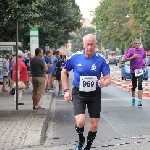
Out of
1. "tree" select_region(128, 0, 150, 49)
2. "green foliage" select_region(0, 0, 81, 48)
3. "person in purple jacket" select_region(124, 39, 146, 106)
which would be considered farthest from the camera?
"tree" select_region(128, 0, 150, 49)

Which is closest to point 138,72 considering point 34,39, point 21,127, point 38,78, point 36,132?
point 38,78

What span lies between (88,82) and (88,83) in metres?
0.02

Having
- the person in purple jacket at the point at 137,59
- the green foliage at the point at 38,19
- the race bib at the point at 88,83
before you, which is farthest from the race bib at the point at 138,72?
the race bib at the point at 88,83

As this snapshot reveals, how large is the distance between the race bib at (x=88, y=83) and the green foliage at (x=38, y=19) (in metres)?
5.14

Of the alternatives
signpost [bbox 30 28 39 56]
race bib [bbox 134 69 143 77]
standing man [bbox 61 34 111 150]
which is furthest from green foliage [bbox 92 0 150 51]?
standing man [bbox 61 34 111 150]

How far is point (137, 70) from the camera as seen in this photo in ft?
54.1

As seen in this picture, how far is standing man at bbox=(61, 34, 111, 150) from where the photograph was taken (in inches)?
345

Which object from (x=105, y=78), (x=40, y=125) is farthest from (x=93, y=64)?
(x=40, y=125)

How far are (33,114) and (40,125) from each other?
2593mm

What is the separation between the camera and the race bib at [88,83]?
28.8ft

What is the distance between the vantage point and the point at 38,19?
18.5 metres

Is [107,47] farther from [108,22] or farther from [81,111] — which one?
[81,111]

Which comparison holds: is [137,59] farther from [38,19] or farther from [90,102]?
[90,102]

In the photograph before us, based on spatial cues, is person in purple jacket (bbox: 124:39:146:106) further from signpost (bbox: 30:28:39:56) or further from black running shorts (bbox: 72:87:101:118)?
signpost (bbox: 30:28:39:56)
